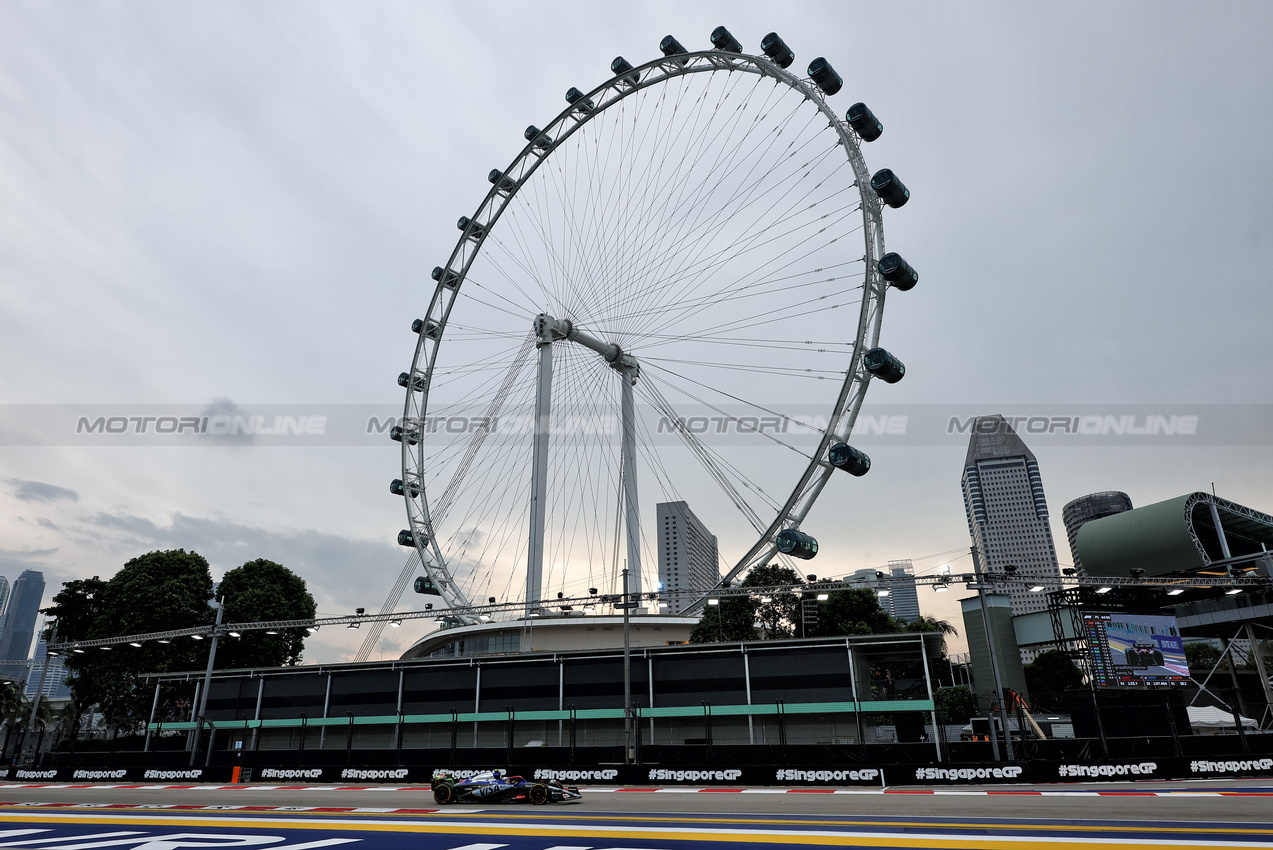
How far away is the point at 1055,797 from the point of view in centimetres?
2144

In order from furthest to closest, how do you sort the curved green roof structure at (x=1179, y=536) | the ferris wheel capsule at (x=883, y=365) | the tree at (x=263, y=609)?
the tree at (x=263, y=609)
the curved green roof structure at (x=1179, y=536)
the ferris wheel capsule at (x=883, y=365)

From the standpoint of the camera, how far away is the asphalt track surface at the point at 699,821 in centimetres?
1382

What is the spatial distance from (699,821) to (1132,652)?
48103 millimetres

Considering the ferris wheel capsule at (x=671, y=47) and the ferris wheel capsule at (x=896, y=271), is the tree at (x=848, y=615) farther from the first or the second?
the ferris wheel capsule at (x=671, y=47)

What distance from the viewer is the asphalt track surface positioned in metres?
13.8

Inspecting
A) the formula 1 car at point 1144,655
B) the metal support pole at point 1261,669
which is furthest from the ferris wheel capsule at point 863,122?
the metal support pole at point 1261,669

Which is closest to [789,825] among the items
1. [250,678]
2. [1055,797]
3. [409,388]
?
[1055,797]

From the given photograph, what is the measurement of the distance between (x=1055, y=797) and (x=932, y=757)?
29.3 feet

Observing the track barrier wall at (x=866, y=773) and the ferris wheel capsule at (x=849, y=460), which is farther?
the ferris wheel capsule at (x=849, y=460)

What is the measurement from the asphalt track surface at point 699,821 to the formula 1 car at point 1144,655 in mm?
28461

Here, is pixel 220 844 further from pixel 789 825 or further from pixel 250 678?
pixel 250 678

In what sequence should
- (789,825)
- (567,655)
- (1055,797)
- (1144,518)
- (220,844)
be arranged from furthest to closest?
(1144,518) → (567,655) → (1055,797) → (789,825) → (220,844)

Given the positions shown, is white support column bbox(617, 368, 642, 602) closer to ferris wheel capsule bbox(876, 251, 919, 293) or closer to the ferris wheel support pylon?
the ferris wheel support pylon

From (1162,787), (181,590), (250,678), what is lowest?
(1162,787)
